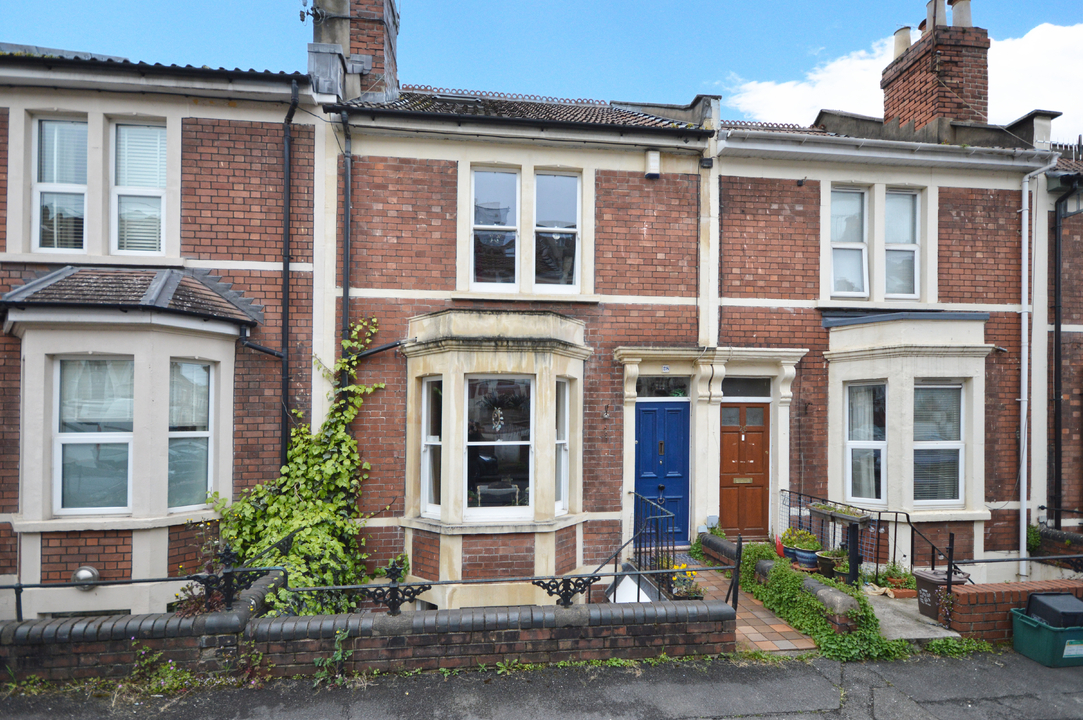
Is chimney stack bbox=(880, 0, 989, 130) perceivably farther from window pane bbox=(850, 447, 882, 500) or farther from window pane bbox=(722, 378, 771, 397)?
window pane bbox=(850, 447, 882, 500)

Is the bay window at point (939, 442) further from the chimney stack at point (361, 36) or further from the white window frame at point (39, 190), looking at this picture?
the white window frame at point (39, 190)

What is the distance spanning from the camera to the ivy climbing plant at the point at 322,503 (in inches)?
248

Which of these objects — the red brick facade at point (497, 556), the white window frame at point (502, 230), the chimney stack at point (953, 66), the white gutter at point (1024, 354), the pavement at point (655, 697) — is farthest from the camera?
the chimney stack at point (953, 66)

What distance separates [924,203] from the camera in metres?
8.70

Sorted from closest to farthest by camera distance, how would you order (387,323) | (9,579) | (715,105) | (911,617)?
(911,617), (9,579), (387,323), (715,105)

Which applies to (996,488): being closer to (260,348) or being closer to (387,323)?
(387,323)

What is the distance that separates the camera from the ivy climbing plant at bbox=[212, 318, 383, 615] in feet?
20.7

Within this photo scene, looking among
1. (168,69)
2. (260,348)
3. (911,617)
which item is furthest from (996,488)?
(168,69)

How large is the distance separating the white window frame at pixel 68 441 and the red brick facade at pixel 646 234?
6.23 m

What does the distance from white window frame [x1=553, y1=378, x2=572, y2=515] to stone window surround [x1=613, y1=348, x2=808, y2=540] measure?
88 cm

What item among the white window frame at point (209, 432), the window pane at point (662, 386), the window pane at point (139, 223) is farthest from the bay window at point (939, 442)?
the window pane at point (139, 223)

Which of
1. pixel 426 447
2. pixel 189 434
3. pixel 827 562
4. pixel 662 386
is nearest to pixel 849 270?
pixel 662 386

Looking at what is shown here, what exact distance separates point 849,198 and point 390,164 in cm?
710

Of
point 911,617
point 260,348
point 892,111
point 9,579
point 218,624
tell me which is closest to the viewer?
point 218,624
